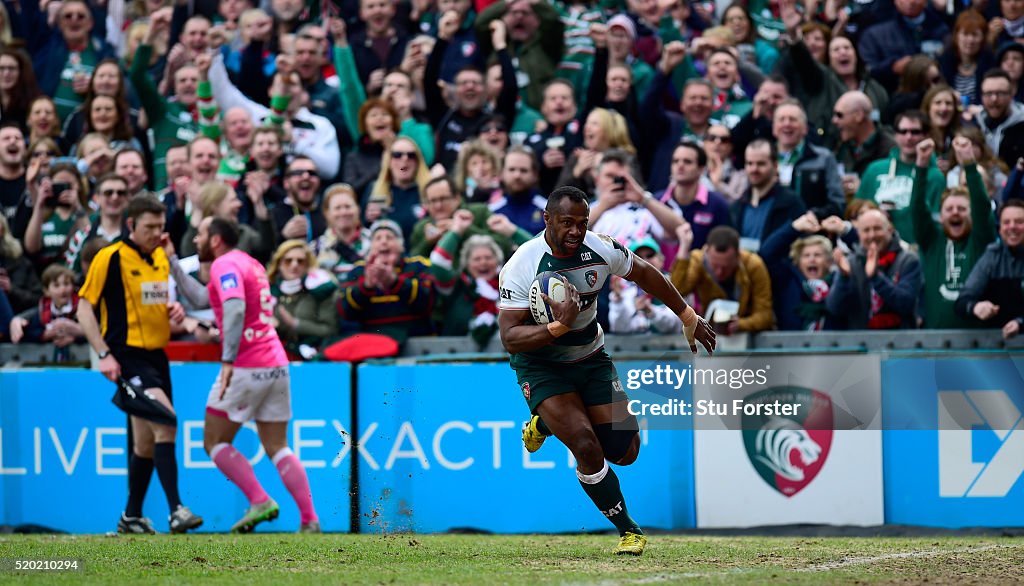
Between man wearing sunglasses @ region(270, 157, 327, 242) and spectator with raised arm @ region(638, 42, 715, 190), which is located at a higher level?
spectator with raised arm @ region(638, 42, 715, 190)

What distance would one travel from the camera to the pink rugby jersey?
448 inches

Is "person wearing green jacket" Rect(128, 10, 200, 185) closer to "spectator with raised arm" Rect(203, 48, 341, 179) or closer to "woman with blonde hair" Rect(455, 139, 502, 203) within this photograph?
"spectator with raised arm" Rect(203, 48, 341, 179)

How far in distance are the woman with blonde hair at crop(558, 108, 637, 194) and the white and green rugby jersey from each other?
184 inches

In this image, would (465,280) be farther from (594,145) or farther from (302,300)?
(594,145)

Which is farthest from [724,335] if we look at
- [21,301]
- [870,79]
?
[21,301]

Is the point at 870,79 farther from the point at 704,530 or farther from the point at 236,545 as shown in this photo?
the point at 236,545

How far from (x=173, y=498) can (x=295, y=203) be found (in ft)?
13.4

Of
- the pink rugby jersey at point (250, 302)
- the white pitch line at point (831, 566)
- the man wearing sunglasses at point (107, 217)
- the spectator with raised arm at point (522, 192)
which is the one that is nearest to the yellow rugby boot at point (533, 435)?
the white pitch line at point (831, 566)

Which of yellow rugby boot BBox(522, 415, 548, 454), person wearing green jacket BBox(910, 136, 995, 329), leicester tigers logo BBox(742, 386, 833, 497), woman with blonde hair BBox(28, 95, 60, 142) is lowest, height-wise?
leicester tigers logo BBox(742, 386, 833, 497)

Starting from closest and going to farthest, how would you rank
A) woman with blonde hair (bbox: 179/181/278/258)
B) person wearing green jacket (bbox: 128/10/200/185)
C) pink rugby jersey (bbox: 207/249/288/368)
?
pink rugby jersey (bbox: 207/249/288/368) < woman with blonde hair (bbox: 179/181/278/258) < person wearing green jacket (bbox: 128/10/200/185)

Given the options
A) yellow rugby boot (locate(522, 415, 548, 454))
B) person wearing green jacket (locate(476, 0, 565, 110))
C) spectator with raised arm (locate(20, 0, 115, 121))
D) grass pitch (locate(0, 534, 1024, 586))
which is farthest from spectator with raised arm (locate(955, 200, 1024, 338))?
spectator with raised arm (locate(20, 0, 115, 121))

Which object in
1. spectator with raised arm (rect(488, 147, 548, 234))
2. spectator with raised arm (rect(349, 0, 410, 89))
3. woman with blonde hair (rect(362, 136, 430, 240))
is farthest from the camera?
spectator with raised arm (rect(349, 0, 410, 89))

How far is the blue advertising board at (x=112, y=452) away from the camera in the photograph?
12539 mm

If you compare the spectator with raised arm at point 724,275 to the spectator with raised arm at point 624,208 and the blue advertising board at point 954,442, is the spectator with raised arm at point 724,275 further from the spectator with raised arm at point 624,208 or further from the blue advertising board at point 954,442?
the blue advertising board at point 954,442
